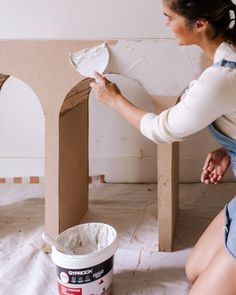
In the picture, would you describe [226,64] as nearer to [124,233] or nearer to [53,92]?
[53,92]

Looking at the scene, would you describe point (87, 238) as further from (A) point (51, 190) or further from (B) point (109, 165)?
(B) point (109, 165)

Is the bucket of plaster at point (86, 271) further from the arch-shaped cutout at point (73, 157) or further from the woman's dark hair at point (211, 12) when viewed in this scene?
the woman's dark hair at point (211, 12)

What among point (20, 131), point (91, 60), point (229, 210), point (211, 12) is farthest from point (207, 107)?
point (20, 131)

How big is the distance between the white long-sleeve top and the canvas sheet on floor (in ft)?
1.37

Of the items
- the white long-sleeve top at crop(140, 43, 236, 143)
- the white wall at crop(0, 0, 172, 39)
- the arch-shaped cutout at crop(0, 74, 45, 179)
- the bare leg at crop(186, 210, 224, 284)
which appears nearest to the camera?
the white long-sleeve top at crop(140, 43, 236, 143)

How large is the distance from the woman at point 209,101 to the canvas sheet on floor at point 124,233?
0.66 feet

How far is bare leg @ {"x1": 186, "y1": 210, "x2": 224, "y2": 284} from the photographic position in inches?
39.7

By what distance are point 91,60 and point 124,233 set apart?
58 centimetres

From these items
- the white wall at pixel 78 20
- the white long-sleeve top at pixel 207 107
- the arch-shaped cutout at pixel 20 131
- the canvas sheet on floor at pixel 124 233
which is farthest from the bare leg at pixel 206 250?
the arch-shaped cutout at pixel 20 131

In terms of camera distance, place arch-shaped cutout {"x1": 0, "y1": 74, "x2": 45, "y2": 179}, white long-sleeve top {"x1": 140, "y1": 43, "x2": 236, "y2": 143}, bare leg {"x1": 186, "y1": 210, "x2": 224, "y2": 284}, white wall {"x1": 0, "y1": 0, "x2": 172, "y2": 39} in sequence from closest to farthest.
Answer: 1. white long-sleeve top {"x1": 140, "y1": 43, "x2": 236, "y2": 143}
2. bare leg {"x1": 186, "y1": 210, "x2": 224, "y2": 284}
3. white wall {"x1": 0, "y1": 0, "x2": 172, "y2": 39}
4. arch-shaped cutout {"x1": 0, "y1": 74, "x2": 45, "y2": 179}

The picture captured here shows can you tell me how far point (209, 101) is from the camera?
75 centimetres

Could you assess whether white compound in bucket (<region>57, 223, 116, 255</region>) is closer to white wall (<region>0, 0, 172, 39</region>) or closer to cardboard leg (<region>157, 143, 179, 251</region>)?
cardboard leg (<region>157, 143, 179, 251</region>)

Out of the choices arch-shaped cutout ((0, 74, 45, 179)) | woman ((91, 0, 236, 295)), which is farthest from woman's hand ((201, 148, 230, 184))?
Answer: arch-shaped cutout ((0, 74, 45, 179))

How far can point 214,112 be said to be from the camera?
0.77 meters
